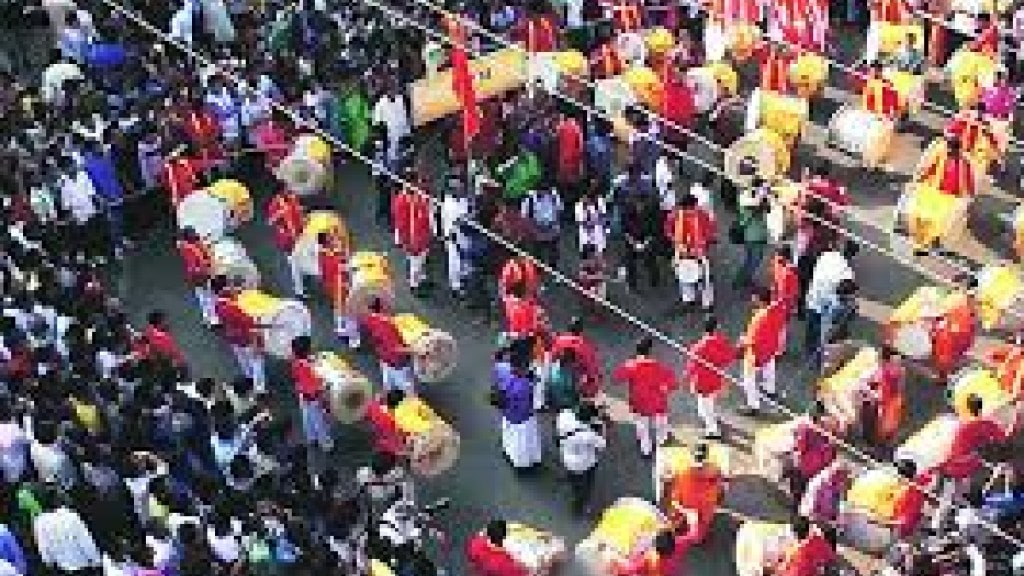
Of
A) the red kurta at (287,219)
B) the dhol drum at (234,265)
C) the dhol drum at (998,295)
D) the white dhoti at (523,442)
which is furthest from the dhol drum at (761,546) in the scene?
the dhol drum at (234,265)

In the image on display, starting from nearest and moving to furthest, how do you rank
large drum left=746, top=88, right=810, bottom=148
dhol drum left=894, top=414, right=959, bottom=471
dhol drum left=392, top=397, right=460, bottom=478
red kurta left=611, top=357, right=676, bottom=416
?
dhol drum left=894, top=414, right=959, bottom=471, red kurta left=611, top=357, right=676, bottom=416, dhol drum left=392, top=397, right=460, bottom=478, large drum left=746, top=88, right=810, bottom=148

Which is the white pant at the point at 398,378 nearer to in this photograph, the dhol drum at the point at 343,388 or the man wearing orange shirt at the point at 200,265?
the dhol drum at the point at 343,388

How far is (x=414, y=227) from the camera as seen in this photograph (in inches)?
703

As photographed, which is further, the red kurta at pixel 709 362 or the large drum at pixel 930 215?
the large drum at pixel 930 215

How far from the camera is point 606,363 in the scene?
17.7 m

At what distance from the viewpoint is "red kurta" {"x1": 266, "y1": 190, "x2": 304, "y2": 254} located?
58.3ft

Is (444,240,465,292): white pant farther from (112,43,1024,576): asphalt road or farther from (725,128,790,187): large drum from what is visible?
(725,128,790,187): large drum

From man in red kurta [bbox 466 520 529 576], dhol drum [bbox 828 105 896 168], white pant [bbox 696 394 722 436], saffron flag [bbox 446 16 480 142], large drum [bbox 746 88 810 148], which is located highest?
saffron flag [bbox 446 16 480 142]

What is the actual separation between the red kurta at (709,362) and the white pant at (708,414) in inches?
11.0

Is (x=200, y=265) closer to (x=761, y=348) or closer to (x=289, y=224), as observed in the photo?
(x=289, y=224)

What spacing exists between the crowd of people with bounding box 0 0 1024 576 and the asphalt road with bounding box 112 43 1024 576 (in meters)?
0.18

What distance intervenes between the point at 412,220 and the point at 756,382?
372 cm

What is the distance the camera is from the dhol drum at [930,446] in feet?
48.8

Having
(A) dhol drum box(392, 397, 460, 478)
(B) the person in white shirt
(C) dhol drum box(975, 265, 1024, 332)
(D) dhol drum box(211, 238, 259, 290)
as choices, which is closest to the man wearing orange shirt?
(D) dhol drum box(211, 238, 259, 290)
